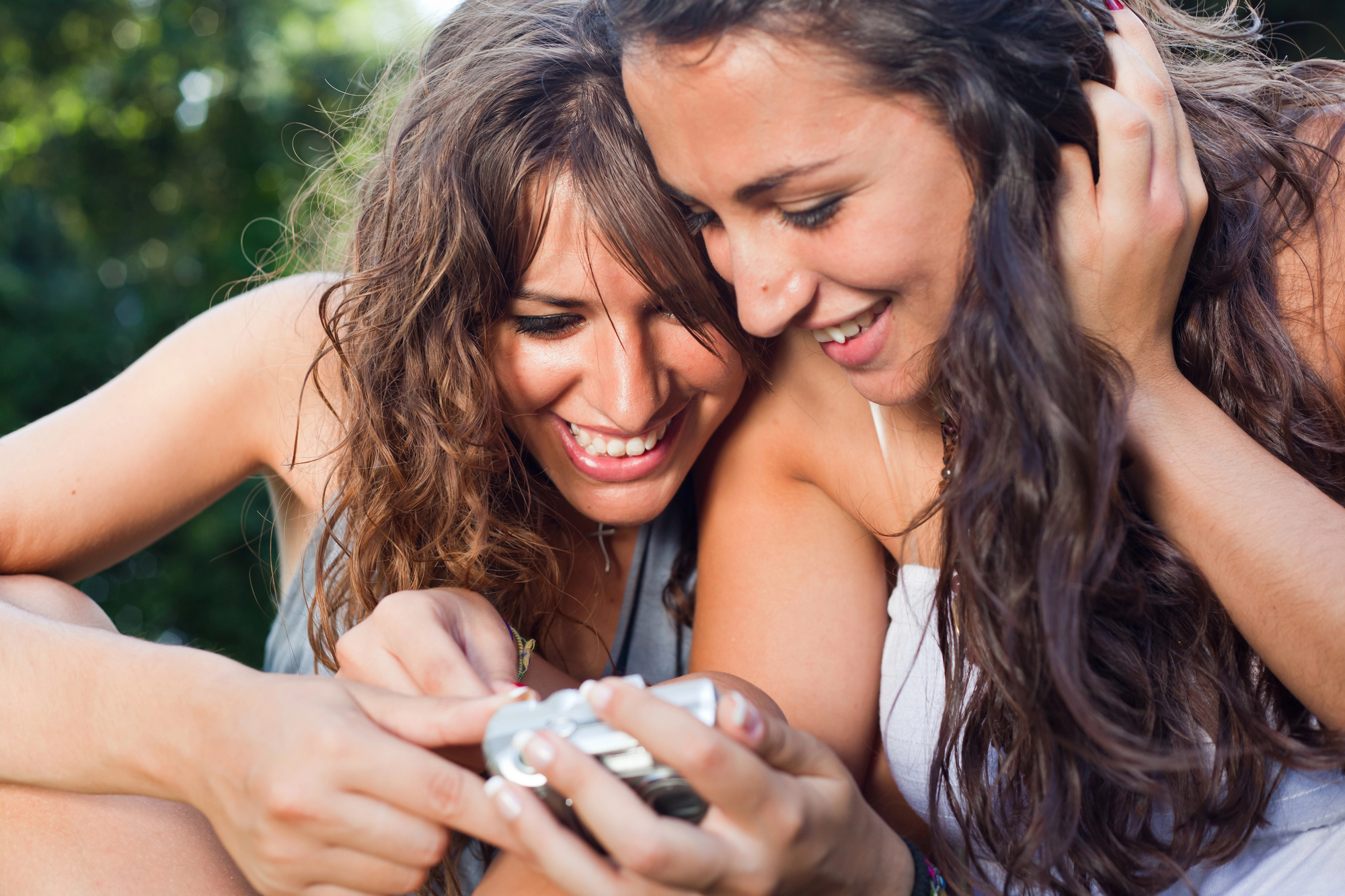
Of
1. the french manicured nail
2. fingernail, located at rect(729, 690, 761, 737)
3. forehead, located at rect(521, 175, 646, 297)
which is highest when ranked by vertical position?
forehead, located at rect(521, 175, 646, 297)

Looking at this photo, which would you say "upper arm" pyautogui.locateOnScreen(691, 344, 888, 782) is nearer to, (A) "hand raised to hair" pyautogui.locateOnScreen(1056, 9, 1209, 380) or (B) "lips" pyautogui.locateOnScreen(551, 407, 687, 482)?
(B) "lips" pyautogui.locateOnScreen(551, 407, 687, 482)

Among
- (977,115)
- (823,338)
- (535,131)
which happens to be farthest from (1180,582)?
(535,131)

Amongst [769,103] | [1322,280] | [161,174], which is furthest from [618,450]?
[161,174]

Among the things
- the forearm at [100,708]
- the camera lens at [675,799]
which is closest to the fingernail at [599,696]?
the camera lens at [675,799]

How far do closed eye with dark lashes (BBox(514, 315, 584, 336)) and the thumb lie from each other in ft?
2.76

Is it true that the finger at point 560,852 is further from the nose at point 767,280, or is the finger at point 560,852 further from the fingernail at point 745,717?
the nose at point 767,280

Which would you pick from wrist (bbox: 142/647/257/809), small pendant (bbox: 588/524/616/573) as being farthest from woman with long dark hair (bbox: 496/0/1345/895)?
small pendant (bbox: 588/524/616/573)

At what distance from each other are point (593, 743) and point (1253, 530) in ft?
3.36

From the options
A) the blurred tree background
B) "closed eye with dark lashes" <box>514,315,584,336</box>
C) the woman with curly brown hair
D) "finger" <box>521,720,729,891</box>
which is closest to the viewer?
"finger" <box>521,720,729,891</box>

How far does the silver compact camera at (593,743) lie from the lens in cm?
110

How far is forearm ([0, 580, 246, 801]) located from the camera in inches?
56.7

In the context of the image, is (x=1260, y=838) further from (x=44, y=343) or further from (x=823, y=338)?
(x=44, y=343)

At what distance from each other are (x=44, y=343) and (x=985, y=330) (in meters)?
4.75

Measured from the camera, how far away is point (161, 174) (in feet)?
19.2
